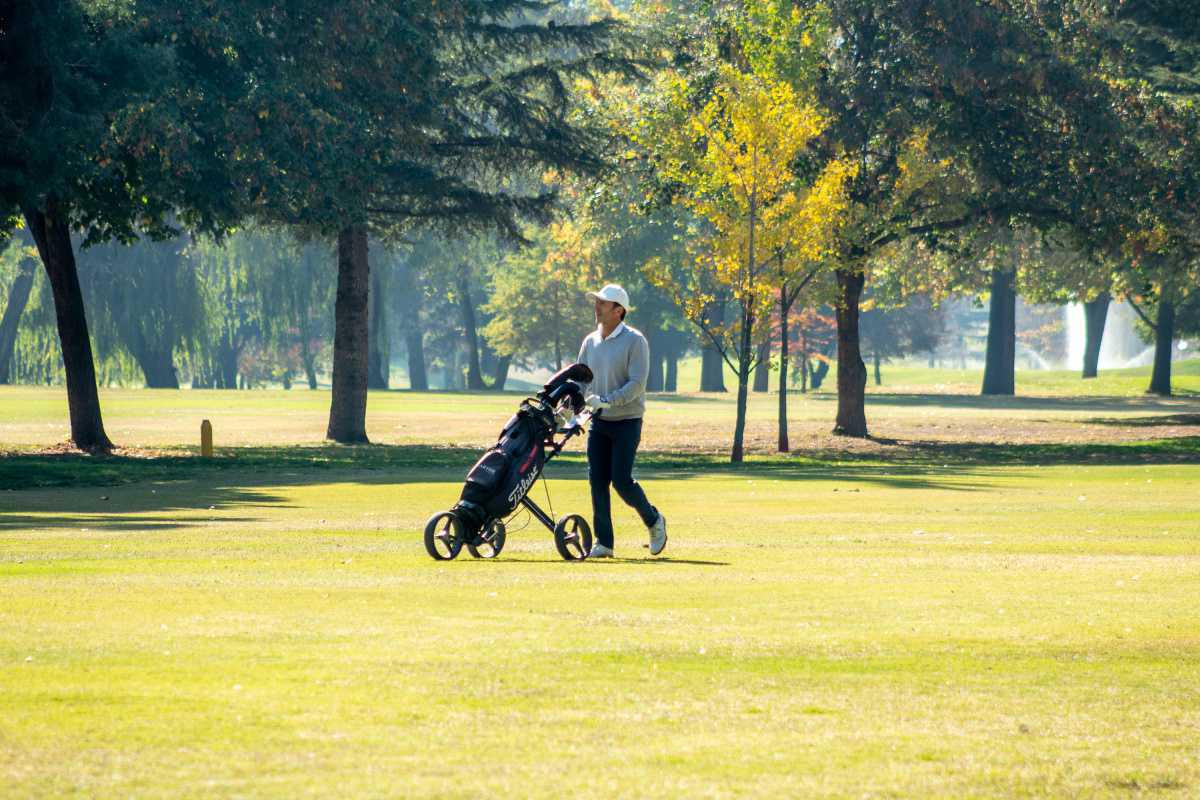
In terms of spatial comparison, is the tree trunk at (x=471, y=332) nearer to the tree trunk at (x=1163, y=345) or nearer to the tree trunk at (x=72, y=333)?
the tree trunk at (x=1163, y=345)

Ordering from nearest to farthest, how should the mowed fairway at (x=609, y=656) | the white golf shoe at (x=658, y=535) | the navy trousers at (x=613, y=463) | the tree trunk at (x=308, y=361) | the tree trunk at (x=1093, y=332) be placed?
1. the mowed fairway at (x=609, y=656)
2. the navy trousers at (x=613, y=463)
3. the white golf shoe at (x=658, y=535)
4. the tree trunk at (x=308, y=361)
5. the tree trunk at (x=1093, y=332)

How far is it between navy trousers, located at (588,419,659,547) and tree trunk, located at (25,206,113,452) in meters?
20.6

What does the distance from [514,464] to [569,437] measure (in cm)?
48

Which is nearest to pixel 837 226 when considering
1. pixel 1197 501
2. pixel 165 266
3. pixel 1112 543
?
pixel 1197 501

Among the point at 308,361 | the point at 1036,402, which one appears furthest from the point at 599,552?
the point at 308,361

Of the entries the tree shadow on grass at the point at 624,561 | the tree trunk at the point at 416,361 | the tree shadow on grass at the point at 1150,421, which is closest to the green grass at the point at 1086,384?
the tree trunk at the point at 416,361

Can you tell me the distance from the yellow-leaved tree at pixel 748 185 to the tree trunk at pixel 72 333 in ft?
35.3

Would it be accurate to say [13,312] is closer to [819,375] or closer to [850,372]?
[850,372]

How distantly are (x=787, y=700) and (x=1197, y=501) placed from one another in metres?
17.1

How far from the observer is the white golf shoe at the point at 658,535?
596 inches

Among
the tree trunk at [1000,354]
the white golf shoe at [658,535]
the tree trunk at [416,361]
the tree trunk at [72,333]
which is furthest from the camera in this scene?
the tree trunk at [416,361]

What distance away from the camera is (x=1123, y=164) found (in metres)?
39.1

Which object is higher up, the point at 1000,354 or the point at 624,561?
the point at 1000,354

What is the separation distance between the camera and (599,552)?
1501 cm
